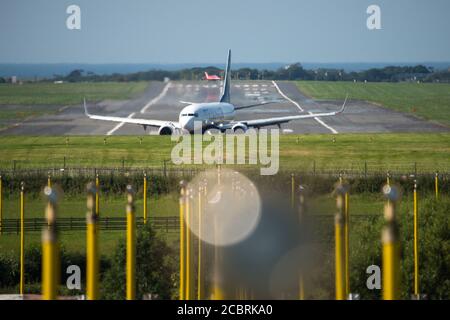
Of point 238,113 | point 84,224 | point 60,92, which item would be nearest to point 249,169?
point 84,224

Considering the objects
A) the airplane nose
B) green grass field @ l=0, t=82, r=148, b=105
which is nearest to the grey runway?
green grass field @ l=0, t=82, r=148, b=105

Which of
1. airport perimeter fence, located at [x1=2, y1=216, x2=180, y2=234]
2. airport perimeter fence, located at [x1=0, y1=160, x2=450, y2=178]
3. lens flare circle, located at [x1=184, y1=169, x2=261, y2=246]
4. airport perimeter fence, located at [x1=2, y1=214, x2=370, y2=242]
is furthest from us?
airport perimeter fence, located at [x1=0, y1=160, x2=450, y2=178]

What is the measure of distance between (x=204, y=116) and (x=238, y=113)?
31357 millimetres

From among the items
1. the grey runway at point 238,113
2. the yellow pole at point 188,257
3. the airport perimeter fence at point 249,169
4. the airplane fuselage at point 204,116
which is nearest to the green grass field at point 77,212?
the airport perimeter fence at point 249,169

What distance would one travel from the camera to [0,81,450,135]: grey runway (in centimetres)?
10111

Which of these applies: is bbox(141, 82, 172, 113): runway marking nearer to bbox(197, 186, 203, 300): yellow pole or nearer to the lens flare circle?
the lens flare circle

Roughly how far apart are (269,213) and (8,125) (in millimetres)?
80743

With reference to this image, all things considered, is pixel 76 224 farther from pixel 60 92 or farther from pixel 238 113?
pixel 60 92

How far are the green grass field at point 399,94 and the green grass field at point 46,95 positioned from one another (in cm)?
3063

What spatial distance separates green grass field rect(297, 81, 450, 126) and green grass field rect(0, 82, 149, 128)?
30.6 meters

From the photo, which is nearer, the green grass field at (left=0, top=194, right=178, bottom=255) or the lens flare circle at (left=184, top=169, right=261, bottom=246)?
the lens flare circle at (left=184, top=169, right=261, bottom=246)
